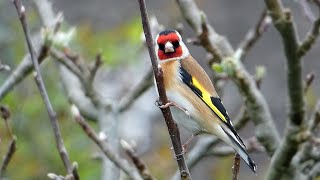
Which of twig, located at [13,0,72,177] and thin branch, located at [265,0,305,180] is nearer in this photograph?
twig, located at [13,0,72,177]

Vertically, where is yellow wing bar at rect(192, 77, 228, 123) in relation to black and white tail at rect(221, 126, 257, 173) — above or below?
above

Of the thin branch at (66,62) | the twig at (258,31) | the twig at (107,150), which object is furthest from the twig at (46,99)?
the twig at (258,31)

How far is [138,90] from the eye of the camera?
12.7 ft

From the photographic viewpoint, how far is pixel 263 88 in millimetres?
8562

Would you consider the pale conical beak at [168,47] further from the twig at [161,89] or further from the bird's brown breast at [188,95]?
the twig at [161,89]

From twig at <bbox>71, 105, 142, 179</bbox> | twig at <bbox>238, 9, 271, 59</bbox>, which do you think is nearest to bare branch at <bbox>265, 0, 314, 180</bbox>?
twig at <bbox>71, 105, 142, 179</bbox>

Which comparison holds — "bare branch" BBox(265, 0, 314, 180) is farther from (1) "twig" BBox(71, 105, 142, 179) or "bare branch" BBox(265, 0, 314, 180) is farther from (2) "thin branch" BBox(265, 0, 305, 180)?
(1) "twig" BBox(71, 105, 142, 179)

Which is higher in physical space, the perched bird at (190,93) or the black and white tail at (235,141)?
the perched bird at (190,93)

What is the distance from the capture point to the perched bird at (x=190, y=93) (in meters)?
3.07

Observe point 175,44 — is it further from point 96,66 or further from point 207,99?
point 96,66

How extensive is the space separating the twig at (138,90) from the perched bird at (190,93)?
1.80 ft

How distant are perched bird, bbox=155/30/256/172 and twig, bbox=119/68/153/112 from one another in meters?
0.55

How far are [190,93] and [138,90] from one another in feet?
2.38

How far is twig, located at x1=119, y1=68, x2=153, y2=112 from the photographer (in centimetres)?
382
